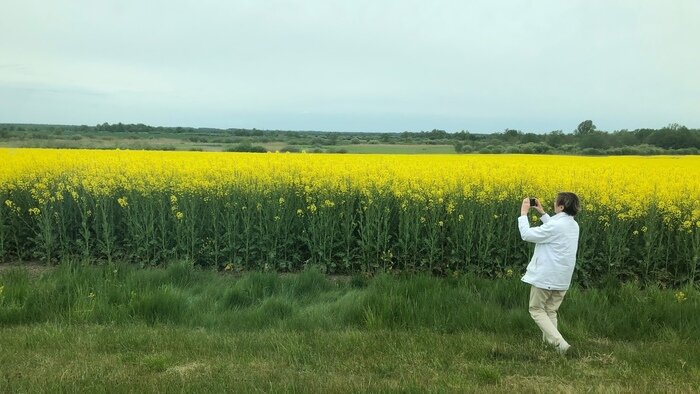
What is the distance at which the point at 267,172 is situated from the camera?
10484 millimetres

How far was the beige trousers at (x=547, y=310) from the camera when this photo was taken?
507 centimetres

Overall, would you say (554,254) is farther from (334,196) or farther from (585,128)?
(585,128)

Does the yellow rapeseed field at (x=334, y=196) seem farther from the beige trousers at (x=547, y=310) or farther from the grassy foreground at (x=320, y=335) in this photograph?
the beige trousers at (x=547, y=310)

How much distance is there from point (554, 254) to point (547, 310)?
638 millimetres

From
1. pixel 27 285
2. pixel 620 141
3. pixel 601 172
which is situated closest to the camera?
pixel 27 285

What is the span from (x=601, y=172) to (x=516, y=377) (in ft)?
27.5

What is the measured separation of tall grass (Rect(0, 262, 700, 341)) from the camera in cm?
571

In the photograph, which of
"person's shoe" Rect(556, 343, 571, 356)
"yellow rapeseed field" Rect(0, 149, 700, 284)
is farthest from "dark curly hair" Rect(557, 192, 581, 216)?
"yellow rapeseed field" Rect(0, 149, 700, 284)

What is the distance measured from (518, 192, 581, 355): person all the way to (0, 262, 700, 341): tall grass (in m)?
0.47

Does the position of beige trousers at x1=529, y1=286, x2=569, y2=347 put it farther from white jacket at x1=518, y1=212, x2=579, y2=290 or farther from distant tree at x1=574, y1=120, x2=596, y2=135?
distant tree at x1=574, y1=120, x2=596, y2=135

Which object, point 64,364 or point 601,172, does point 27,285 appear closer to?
point 64,364

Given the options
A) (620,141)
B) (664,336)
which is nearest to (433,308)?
(664,336)

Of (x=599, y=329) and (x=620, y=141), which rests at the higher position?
(x=620, y=141)

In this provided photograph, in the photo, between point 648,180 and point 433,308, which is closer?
point 433,308
